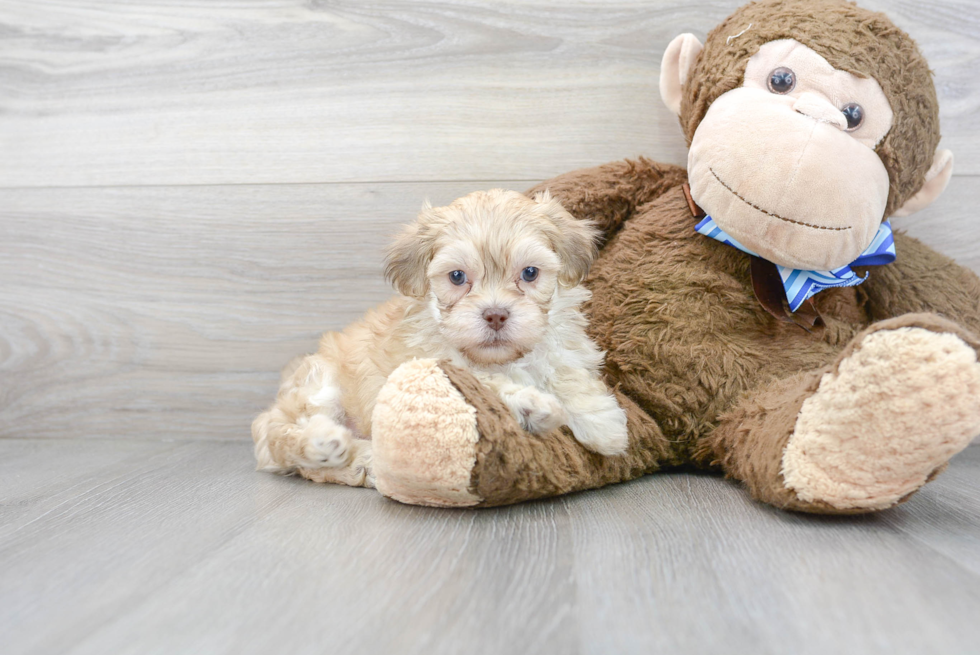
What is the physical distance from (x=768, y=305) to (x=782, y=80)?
50 centimetres

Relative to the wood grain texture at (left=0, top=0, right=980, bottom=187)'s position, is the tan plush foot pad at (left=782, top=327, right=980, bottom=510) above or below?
below

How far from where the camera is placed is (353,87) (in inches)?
85.3

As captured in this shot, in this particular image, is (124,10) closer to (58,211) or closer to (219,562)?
(58,211)

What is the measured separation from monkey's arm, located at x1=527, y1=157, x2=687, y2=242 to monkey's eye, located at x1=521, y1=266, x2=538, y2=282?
34cm

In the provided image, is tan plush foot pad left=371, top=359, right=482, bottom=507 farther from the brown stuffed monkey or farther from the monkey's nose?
the monkey's nose

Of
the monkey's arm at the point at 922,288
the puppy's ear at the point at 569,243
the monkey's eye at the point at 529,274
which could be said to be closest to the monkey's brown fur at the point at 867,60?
the monkey's arm at the point at 922,288

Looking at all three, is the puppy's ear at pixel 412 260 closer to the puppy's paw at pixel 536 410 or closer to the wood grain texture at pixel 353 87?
the puppy's paw at pixel 536 410

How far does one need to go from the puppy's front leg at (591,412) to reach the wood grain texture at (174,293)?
80 centimetres

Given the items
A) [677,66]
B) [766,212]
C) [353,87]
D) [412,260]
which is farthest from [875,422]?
[353,87]

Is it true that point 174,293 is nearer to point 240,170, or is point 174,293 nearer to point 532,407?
point 240,170

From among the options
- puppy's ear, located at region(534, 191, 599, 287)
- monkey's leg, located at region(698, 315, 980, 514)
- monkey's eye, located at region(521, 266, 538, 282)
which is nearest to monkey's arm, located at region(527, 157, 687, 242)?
puppy's ear, located at region(534, 191, 599, 287)

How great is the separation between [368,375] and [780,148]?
1.03 meters

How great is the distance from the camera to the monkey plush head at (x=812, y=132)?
57.7 inches

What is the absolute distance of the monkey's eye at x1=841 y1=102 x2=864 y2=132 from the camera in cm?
151
